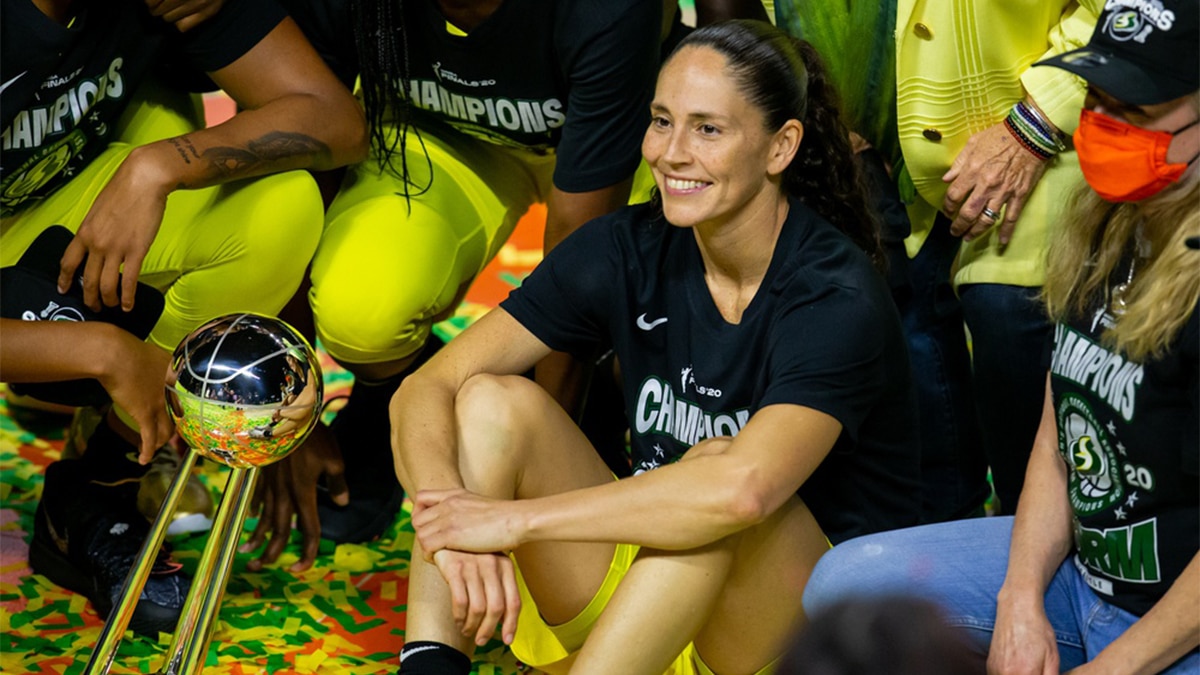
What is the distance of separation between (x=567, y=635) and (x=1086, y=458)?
2.73 ft

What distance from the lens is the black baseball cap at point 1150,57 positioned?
1985 mm

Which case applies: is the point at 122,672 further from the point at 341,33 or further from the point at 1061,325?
the point at 1061,325

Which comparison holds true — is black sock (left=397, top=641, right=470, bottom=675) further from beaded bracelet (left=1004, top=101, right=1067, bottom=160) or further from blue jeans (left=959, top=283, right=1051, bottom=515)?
beaded bracelet (left=1004, top=101, right=1067, bottom=160)

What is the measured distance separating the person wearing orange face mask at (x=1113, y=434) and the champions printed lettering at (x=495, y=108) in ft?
3.80

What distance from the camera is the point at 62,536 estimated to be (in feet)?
10.0

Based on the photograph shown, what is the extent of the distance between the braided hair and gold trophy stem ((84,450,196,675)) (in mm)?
1264

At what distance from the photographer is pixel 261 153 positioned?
2.92 meters

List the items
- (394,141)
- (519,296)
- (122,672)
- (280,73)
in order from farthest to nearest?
(394,141) → (280,73) → (122,672) → (519,296)

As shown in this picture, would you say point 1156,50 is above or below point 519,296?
above

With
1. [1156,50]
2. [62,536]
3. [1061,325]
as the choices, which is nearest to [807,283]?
[1061,325]

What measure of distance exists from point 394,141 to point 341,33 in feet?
0.80

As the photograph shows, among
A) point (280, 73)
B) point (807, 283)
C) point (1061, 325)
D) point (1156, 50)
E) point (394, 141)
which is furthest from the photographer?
point (394, 141)

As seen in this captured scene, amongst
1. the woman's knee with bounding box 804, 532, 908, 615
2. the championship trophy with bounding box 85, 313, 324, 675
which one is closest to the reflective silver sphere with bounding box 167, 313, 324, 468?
the championship trophy with bounding box 85, 313, 324, 675

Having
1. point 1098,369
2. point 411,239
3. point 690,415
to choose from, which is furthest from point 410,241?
point 1098,369
